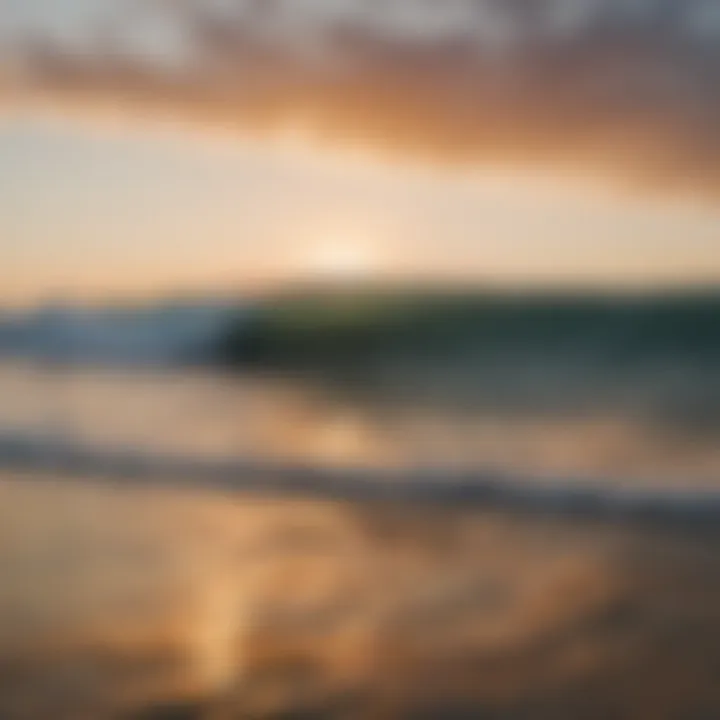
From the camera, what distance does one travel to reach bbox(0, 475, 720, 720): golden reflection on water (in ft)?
3.55

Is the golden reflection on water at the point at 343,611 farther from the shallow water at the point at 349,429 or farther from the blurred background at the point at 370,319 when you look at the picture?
the shallow water at the point at 349,429

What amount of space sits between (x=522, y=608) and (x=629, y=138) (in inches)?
40.3

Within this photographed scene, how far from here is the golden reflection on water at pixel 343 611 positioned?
1.08 metres

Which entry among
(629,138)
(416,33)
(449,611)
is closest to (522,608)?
(449,611)

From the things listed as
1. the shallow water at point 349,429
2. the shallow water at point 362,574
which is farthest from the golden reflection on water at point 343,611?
the shallow water at point 349,429

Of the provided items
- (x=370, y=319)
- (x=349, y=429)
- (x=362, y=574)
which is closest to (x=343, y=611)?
(x=362, y=574)

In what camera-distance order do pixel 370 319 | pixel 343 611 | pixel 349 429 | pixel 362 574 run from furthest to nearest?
1. pixel 370 319
2. pixel 349 429
3. pixel 362 574
4. pixel 343 611

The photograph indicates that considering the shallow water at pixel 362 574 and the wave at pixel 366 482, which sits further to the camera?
the wave at pixel 366 482

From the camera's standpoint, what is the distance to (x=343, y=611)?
4.28 feet

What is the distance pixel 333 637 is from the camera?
1.23 metres

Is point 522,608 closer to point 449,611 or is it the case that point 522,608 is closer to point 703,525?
point 449,611

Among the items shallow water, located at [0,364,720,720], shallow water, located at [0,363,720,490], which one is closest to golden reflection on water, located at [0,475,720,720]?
shallow water, located at [0,364,720,720]

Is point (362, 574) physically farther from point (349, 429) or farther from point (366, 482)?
point (349, 429)

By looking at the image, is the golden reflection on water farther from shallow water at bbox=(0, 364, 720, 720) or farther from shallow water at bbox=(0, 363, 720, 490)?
shallow water at bbox=(0, 363, 720, 490)
